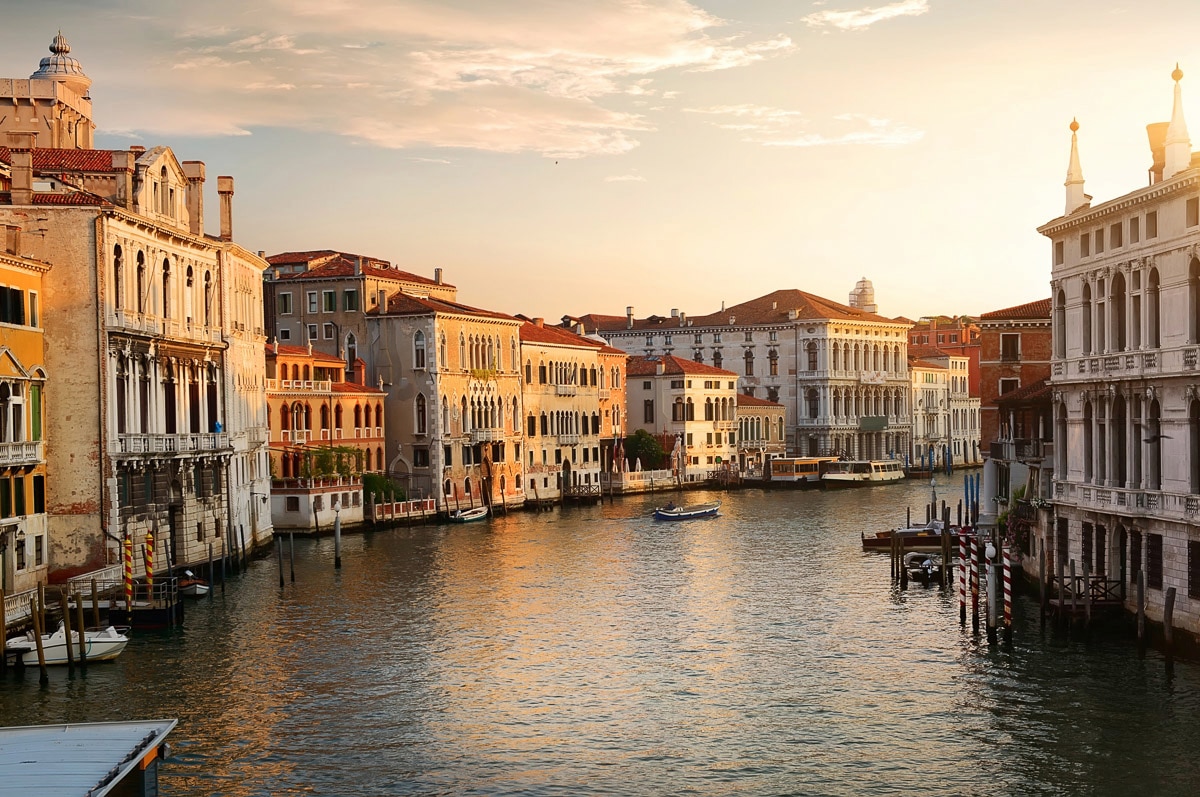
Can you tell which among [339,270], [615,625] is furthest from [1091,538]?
[339,270]

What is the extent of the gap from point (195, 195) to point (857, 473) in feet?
160

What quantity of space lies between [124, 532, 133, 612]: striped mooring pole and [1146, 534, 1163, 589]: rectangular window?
55.6ft

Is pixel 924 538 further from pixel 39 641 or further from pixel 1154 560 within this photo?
pixel 39 641

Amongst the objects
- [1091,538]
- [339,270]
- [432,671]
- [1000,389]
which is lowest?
[432,671]

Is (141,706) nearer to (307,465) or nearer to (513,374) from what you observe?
(307,465)

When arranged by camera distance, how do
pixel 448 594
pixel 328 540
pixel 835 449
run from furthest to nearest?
pixel 835 449, pixel 328 540, pixel 448 594

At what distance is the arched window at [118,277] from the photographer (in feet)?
93.1

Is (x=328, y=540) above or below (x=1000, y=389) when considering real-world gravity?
below

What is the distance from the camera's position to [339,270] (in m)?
56.3

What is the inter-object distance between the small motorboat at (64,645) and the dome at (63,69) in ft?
93.5

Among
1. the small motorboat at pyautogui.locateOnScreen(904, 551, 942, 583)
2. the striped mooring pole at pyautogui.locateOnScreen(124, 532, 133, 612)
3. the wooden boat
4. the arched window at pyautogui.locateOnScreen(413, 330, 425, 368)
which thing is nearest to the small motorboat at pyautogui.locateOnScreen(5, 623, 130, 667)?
the striped mooring pole at pyautogui.locateOnScreen(124, 532, 133, 612)

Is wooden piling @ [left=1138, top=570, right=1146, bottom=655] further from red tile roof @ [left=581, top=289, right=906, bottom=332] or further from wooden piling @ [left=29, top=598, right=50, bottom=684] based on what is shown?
red tile roof @ [left=581, top=289, right=906, bottom=332]

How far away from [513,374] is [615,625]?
112 ft

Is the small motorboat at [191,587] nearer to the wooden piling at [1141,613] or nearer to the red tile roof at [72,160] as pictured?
the red tile roof at [72,160]
